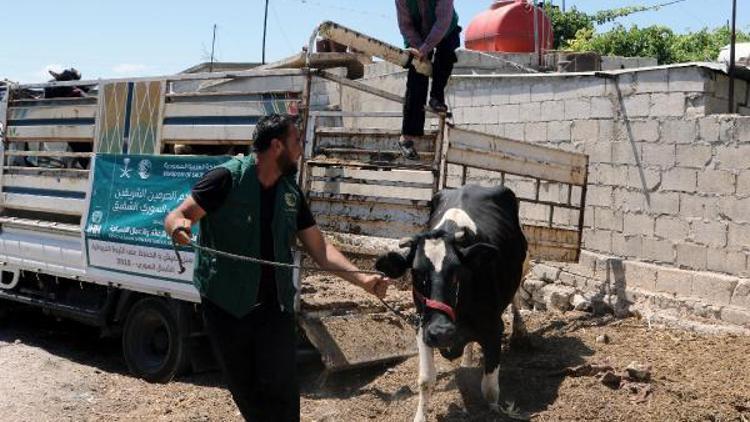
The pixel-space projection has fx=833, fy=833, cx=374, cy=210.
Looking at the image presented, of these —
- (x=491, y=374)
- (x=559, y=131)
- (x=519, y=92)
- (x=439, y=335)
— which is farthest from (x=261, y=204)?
(x=519, y=92)

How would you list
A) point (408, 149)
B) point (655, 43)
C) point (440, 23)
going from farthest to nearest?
point (655, 43), point (408, 149), point (440, 23)

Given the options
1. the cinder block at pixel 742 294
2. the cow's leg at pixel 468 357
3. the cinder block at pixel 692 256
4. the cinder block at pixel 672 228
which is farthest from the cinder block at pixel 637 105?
the cow's leg at pixel 468 357

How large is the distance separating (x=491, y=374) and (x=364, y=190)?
434 centimetres

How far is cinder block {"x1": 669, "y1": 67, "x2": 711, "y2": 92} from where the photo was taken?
730cm

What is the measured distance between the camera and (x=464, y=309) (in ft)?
18.2

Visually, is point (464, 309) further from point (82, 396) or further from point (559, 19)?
point (559, 19)

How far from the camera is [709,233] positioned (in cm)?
718

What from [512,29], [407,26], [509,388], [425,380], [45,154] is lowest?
[509,388]

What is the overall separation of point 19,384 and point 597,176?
567 centimetres

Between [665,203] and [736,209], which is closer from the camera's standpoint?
[736,209]

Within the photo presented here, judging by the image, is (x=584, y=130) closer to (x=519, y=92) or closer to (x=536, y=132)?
(x=536, y=132)

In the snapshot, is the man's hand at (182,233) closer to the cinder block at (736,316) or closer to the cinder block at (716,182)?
the cinder block at (736,316)

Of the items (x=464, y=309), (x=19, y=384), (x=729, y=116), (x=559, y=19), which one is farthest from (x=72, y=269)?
(x=559, y=19)

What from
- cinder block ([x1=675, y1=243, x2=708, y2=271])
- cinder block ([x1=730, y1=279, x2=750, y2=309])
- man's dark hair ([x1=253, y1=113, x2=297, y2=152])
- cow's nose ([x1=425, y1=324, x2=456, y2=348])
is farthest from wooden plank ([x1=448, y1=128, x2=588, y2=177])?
man's dark hair ([x1=253, y1=113, x2=297, y2=152])
